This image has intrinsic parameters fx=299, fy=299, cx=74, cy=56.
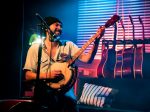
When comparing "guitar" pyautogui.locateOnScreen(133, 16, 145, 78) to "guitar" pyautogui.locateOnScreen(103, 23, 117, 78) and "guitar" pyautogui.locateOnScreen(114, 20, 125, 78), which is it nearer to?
"guitar" pyautogui.locateOnScreen(114, 20, 125, 78)

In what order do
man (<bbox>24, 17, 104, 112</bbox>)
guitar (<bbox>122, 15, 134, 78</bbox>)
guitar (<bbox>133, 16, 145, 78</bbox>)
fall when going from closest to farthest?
man (<bbox>24, 17, 104, 112</bbox>) < guitar (<bbox>133, 16, 145, 78</bbox>) < guitar (<bbox>122, 15, 134, 78</bbox>)

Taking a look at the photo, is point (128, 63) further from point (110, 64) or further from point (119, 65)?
point (110, 64)

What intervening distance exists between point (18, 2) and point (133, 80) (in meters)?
3.49

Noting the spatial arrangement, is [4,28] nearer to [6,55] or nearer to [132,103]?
[6,55]

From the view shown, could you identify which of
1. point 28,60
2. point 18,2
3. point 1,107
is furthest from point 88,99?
point 18,2

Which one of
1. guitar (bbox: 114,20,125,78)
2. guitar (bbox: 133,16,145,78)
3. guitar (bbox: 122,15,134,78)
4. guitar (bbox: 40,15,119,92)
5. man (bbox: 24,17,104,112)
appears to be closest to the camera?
man (bbox: 24,17,104,112)

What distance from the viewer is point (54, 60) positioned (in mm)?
5027

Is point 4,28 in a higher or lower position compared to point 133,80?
higher

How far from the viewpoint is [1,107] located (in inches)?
178

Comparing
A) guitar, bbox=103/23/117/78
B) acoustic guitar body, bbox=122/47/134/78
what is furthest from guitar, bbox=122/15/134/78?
guitar, bbox=103/23/117/78

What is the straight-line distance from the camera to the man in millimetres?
4652

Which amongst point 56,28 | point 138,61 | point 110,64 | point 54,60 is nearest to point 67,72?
point 54,60

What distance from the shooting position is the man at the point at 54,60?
15.3 feet

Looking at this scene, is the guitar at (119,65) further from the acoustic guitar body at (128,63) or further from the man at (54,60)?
the man at (54,60)
